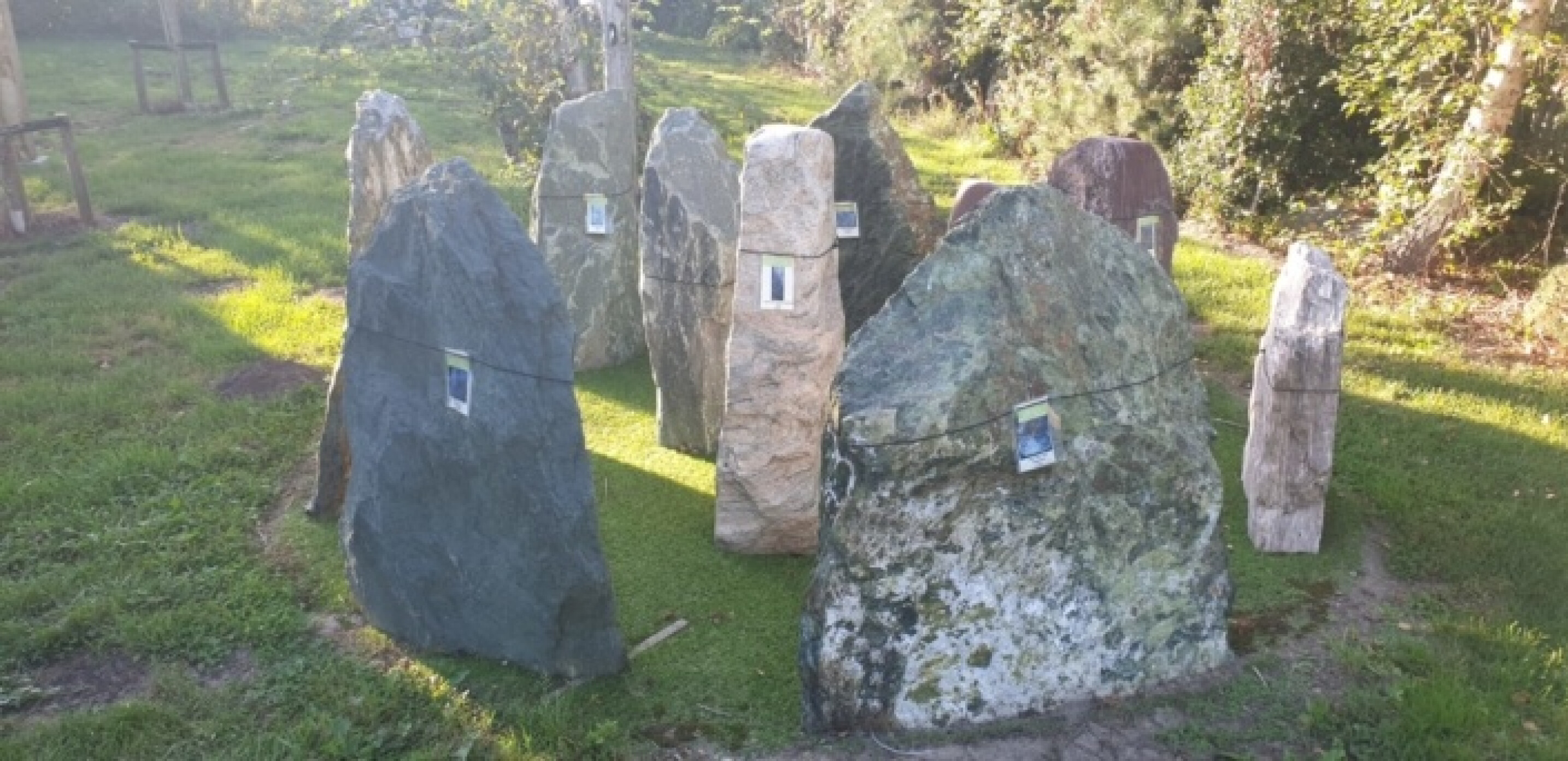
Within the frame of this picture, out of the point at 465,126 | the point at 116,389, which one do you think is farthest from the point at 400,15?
the point at 116,389

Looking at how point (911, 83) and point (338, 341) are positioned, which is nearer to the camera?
point (338, 341)

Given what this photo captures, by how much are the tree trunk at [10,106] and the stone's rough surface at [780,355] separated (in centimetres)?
724

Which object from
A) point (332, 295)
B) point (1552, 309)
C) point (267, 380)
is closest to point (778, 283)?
point (267, 380)

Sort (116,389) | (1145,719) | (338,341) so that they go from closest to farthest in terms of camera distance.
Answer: (1145,719) → (116,389) → (338,341)

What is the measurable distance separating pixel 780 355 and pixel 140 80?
11.9 m

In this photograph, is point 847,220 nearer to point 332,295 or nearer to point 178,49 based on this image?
point 332,295

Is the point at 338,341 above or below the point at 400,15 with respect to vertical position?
below

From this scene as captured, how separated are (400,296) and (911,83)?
10.7 m

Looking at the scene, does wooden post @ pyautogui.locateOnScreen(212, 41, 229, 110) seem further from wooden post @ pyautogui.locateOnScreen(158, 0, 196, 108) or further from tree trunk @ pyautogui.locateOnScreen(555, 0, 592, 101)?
tree trunk @ pyautogui.locateOnScreen(555, 0, 592, 101)

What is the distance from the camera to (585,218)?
6.40 metres

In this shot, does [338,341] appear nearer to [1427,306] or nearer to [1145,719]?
[1145,719]

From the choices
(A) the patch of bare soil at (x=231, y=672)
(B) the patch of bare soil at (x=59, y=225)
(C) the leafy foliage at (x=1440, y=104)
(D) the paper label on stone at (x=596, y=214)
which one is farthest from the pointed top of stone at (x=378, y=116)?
(C) the leafy foliage at (x=1440, y=104)

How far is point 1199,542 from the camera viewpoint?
360 centimetres

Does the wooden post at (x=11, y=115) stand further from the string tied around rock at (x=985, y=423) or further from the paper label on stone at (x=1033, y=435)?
the paper label on stone at (x=1033, y=435)
